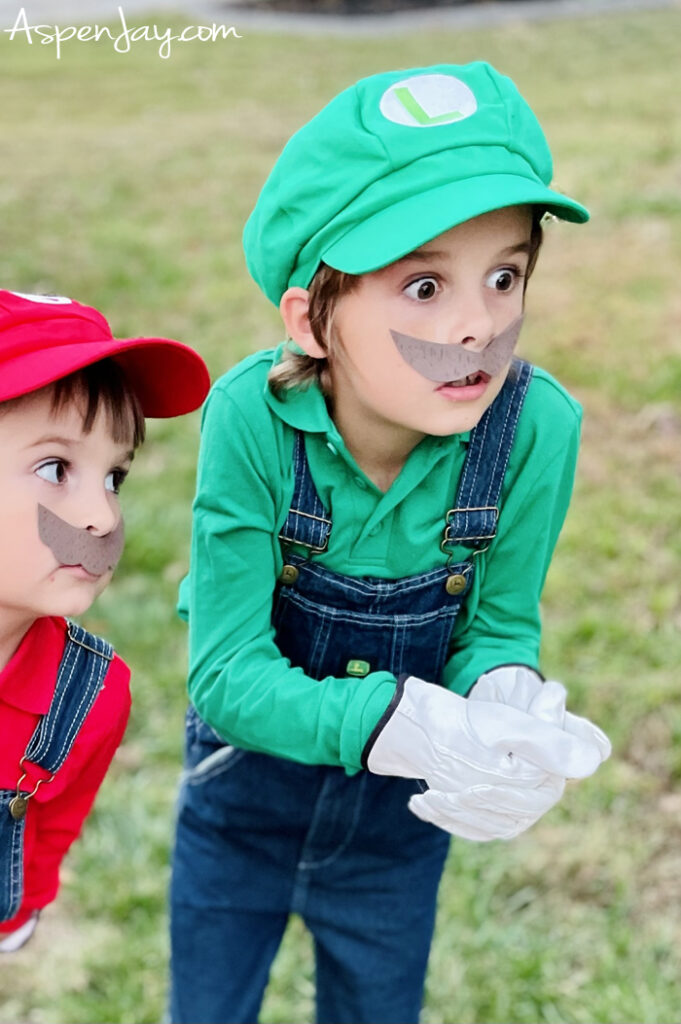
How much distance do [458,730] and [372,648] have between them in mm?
247

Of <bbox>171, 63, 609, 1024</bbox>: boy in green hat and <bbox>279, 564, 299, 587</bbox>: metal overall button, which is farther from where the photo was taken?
<bbox>279, 564, 299, 587</bbox>: metal overall button

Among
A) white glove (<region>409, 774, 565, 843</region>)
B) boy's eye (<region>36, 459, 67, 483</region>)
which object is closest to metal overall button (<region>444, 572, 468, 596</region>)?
white glove (<region>409, 774, 565, 843</region>)

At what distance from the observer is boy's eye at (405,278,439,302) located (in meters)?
1.58

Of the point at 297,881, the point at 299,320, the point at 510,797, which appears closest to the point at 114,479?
the point at 299,320

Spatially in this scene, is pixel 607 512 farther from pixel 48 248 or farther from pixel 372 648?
Result: pixel 48 248

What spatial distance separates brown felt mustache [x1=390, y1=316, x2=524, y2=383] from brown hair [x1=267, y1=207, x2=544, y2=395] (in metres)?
0.10

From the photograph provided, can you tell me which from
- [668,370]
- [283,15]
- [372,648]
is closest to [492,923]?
[372,648]

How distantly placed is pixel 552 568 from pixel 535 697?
6.81ft

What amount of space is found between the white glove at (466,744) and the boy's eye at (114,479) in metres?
0.47

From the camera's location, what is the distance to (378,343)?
1614 mm

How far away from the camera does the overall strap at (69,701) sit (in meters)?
1.66

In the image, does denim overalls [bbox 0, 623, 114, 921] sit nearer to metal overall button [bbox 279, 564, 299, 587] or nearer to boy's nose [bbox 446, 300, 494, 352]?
metal overall button [bbox 279, 564, 299, 587]

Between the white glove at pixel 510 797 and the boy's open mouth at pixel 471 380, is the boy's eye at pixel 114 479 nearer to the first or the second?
the boy's open mouth at pixel 471 380

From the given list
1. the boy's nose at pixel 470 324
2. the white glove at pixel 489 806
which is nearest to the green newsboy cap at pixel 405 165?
the boy's nose at pixel 470 324
